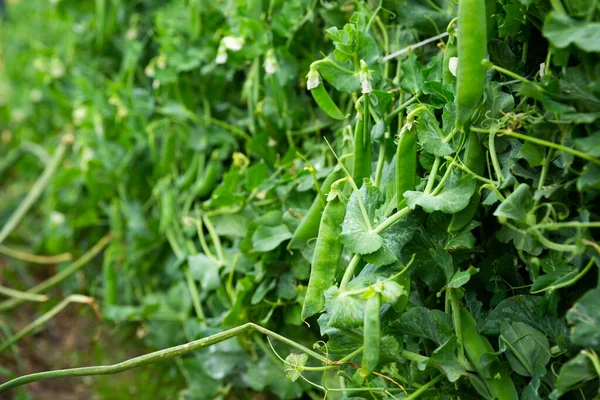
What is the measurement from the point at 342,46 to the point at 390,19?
206 millimetres

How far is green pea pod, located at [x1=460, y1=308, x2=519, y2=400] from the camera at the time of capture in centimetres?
73

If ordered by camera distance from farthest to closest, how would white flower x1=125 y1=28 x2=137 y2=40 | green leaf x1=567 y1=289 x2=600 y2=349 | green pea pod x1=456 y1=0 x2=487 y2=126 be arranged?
white flower x1=125 y1=28 x2=137 y2=40, green pea pod x1=456 y1=0 x2=487 y2=126, green leaf x1=567 y1=289 x2=600 y2=349

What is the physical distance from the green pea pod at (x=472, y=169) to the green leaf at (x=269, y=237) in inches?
12.9

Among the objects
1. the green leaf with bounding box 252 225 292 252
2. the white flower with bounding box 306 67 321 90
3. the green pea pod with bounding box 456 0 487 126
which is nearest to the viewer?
the green pea pod with bounding box 456 0 487 126

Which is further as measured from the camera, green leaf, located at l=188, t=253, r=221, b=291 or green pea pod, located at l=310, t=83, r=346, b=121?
green leaf, located at l=188, t=253, r=221, b=291

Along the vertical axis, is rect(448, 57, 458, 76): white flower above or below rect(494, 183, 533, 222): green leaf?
above

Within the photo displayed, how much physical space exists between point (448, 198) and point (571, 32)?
24 centimetres

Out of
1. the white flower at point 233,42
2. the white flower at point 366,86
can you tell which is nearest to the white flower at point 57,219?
the white flower at point 233,42

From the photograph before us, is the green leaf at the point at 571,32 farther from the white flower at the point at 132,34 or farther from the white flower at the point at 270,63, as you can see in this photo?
the white flower at the point at 132,34

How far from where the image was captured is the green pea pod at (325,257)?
0.80m

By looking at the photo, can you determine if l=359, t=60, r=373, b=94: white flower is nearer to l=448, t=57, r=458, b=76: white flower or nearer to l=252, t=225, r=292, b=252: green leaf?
l=448, t=57, r=458, b=76: white flower

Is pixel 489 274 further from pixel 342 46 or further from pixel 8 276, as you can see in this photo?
pixel 8 276

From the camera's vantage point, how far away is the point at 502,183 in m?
0.73

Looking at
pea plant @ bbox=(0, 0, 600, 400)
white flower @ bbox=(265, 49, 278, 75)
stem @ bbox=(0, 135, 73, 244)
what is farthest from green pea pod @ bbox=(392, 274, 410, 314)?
stem @ bbox=(0, 135, 73, 244)
